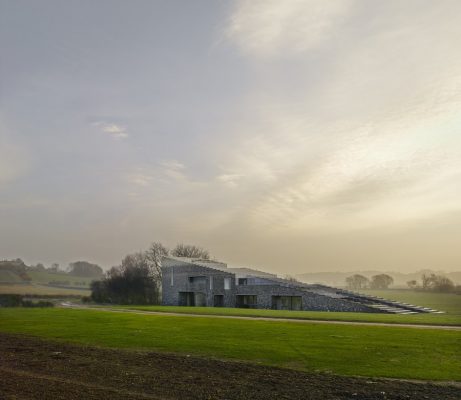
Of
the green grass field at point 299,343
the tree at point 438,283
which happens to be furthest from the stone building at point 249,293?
the tree at point 438,283

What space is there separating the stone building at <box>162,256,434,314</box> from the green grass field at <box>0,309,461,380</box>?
73.5ft

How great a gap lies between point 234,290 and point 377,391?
166ft

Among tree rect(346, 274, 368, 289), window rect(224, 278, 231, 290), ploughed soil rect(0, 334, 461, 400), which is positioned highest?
window rect(224, 278, 231, 290)

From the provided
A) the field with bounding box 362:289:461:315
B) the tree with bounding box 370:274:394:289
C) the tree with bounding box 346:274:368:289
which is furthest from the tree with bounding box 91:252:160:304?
the tree with bounding box 346:274:368:289

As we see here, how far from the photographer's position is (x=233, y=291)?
62.3 metres

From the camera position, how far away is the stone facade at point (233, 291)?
50500 mm

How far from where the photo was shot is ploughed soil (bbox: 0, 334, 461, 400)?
11984 mm

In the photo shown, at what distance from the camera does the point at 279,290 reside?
55500mm

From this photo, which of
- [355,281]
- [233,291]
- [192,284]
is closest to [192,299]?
[192,284]

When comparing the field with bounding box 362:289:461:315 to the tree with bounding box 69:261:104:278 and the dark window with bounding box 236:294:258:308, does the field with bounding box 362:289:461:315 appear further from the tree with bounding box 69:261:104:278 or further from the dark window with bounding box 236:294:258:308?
the tree with bounding box 69:261:104:278

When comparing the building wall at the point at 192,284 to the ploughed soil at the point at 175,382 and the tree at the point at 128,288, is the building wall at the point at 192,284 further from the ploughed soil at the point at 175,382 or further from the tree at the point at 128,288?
the ploughed soil at the point at 175,382

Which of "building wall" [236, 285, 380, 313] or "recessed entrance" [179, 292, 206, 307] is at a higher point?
"building wall" [236, 285, 380, 313]

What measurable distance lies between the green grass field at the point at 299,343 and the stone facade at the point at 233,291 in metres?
22.5

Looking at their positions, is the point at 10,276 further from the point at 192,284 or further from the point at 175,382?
the point at 175,382
